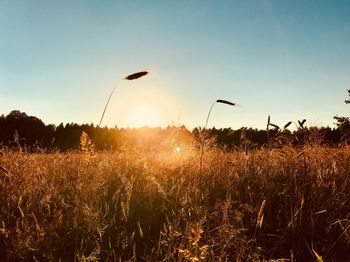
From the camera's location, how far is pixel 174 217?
3.49 metres

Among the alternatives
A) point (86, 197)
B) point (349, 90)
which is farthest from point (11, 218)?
point (349, 90)

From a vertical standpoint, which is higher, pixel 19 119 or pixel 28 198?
pixel 19 119

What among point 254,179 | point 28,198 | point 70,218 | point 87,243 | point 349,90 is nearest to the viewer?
point 87,243

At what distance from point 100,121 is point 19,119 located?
23753mm

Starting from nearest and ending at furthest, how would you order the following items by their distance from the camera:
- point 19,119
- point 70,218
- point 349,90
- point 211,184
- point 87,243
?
1. point 87,243
2. point 70,218
3. point 211,184
4. point 349,90
5. point 19,119

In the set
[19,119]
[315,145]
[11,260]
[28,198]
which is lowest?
[11,260]

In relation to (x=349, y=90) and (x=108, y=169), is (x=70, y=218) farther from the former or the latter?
(x=349, y=90)

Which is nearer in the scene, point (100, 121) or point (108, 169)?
point (100, 121)

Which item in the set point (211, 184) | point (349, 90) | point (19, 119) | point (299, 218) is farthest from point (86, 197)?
point (19, 119)

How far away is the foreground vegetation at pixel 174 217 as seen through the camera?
272 centimetres

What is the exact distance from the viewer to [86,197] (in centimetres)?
334

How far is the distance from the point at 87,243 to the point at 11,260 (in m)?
0.53

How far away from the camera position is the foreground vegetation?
8.92 feet

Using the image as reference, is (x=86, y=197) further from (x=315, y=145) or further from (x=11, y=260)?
(x=315, y=145)
